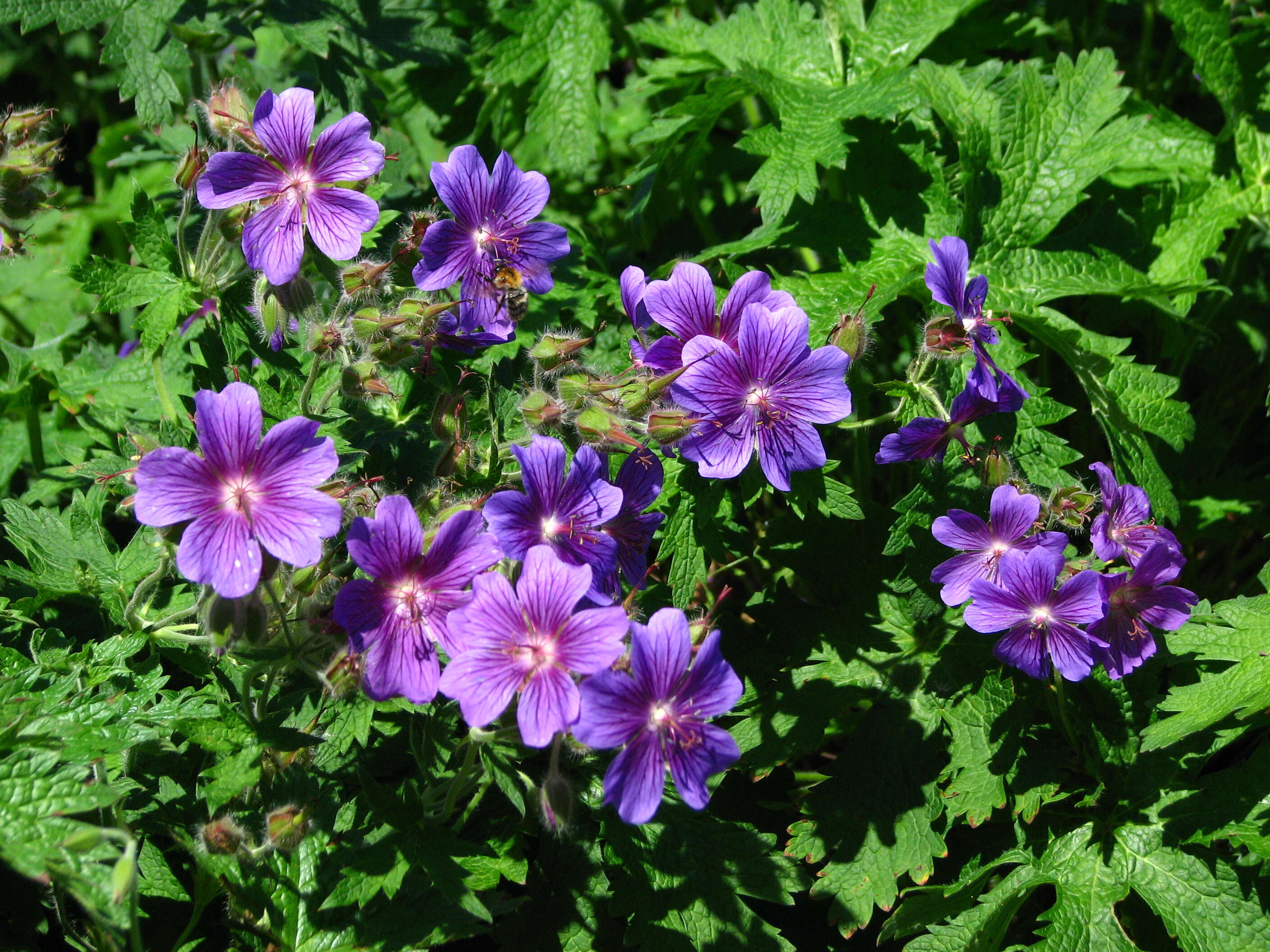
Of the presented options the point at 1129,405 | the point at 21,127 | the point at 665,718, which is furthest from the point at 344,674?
the point at 1129,405

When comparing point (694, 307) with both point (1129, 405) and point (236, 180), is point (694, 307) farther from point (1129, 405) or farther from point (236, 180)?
point (1129, 405)

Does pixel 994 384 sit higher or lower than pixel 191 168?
lower

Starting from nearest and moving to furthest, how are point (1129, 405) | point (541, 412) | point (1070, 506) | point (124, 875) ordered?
point (124, 875), point (541, 412), point (1070, 506), point (1129, 405)

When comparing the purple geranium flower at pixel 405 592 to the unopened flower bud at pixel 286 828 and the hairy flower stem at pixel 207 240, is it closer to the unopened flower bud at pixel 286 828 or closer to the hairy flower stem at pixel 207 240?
the unopened flower bud at pixel 286 828

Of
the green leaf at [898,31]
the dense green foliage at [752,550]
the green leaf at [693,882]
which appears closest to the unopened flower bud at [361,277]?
the dense green foliage at [752,550]

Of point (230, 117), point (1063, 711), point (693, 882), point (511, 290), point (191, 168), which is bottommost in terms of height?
point (693, 882)

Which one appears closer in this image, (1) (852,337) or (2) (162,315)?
(1) (852,337)

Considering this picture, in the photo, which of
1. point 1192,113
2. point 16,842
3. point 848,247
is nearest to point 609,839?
point 16,842

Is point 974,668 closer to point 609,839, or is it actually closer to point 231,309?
point 609,839
